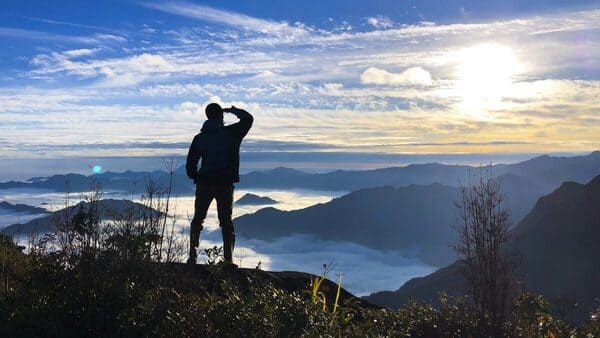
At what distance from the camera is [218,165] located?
7.79 m

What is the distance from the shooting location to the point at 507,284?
319 inches

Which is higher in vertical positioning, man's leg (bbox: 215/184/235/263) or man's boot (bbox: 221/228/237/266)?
man's leg (bbox: 215/184/235/263)

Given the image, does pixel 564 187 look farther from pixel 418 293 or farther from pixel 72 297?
pixel 72 297

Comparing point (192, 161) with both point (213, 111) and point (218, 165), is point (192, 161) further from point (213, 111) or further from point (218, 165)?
point (213, 111)

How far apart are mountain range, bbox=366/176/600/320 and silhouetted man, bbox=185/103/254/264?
8191 cm

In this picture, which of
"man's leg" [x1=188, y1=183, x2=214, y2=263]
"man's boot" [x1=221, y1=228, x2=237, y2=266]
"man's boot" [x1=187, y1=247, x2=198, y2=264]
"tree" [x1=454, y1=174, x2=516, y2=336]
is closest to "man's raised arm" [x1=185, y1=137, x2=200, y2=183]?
"man's leg" [x1=188, y1=183, x2=214, y2=263]

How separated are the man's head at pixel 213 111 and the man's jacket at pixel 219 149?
0.08 m

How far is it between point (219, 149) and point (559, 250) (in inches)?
4281

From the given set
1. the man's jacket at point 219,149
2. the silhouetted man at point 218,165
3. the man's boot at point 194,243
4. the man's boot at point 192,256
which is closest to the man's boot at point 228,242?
the silhouetted man at point 218,165

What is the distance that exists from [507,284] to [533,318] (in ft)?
3.63

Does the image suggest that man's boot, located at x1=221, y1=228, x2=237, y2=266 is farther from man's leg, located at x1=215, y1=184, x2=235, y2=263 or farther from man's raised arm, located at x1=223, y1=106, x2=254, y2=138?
man's raised arm, located at x1=223, y1=106, x2=254, y2=138

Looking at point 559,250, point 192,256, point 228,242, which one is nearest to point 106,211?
point 192,256

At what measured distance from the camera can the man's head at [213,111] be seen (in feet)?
26.0

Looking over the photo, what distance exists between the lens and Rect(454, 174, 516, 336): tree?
807cm
